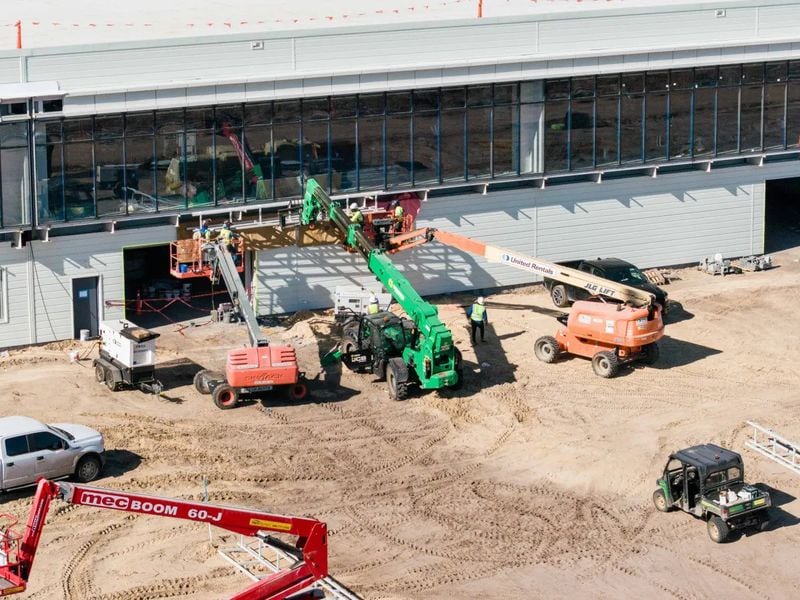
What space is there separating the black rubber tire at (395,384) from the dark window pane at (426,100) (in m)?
10.1

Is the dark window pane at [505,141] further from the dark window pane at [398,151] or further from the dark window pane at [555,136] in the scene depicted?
the dark window pane at [398,151]

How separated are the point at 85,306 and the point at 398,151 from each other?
10.5 meters

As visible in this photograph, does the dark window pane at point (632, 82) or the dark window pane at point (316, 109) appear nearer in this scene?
the dark window pane at point (316, 109)

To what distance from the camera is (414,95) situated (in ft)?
153

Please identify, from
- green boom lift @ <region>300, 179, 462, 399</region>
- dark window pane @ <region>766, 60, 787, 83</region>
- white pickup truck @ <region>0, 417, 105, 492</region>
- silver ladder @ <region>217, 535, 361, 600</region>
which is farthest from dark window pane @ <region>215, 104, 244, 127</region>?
dark window pane @ <region>766, 60, 787, 83</region>

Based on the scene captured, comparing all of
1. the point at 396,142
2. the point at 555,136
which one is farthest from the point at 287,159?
the point at 555,136

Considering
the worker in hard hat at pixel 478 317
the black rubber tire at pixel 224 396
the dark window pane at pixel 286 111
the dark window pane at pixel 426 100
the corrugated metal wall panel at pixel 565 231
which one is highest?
the dark window pane at pixel 426 100

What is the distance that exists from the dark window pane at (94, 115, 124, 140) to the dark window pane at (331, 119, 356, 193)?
254 inches

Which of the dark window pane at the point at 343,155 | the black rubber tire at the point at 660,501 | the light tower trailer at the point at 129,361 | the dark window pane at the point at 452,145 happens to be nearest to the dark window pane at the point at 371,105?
the dark window pane at the point at 343,155

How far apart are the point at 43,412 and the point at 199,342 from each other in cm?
615

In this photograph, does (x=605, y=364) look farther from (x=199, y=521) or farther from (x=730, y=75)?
(x=199, y=521)

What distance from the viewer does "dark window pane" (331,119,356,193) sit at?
4619cm

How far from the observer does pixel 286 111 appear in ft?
149

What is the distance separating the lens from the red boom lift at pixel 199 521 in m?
24.7
